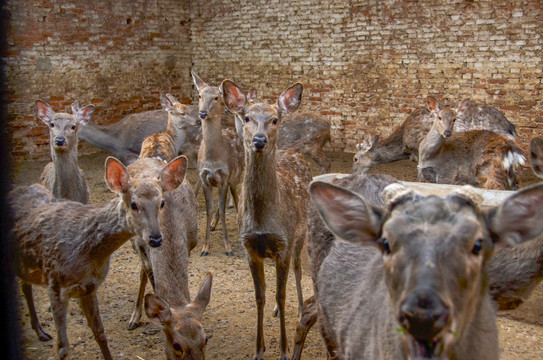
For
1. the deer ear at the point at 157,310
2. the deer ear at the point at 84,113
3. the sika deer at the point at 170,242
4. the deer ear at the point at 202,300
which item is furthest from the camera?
the deer ear at the point at 84,113

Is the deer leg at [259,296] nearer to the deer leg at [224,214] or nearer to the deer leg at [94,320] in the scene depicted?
the deer leg at [94,320]

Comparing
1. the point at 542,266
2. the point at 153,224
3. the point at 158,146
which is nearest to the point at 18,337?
the point at 153,224

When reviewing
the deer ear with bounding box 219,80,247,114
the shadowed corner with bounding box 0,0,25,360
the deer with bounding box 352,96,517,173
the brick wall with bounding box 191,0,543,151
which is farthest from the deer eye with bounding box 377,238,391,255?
the brick wall with bounding box 191,0,543,151

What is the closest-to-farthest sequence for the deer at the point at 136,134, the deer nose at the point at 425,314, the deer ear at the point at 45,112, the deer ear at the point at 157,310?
the deer nose at the point at 425,314, the deer ear at the point at 157,310, the deer ear at the point at 45,112, the deer at the point at 136,134

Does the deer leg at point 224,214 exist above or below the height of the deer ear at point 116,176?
below

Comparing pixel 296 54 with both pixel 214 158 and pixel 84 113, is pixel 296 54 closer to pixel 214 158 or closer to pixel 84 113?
pixel 214 158

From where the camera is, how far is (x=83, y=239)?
3.95 metres

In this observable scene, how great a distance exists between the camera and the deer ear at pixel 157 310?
3348mm

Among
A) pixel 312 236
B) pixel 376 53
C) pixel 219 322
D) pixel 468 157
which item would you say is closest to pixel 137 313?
pixel 219 322

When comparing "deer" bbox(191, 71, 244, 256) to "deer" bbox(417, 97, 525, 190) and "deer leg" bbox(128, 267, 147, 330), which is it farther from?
"deer" bbox(417, 97, 525, 190)

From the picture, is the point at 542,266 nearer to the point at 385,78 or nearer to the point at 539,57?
the point at 539,57

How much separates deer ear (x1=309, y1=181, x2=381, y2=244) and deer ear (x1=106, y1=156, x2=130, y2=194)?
7.07 feet

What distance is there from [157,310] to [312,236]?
1.09 metres

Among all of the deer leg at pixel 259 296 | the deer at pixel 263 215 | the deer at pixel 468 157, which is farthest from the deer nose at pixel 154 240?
the deer at pixel 468 157
